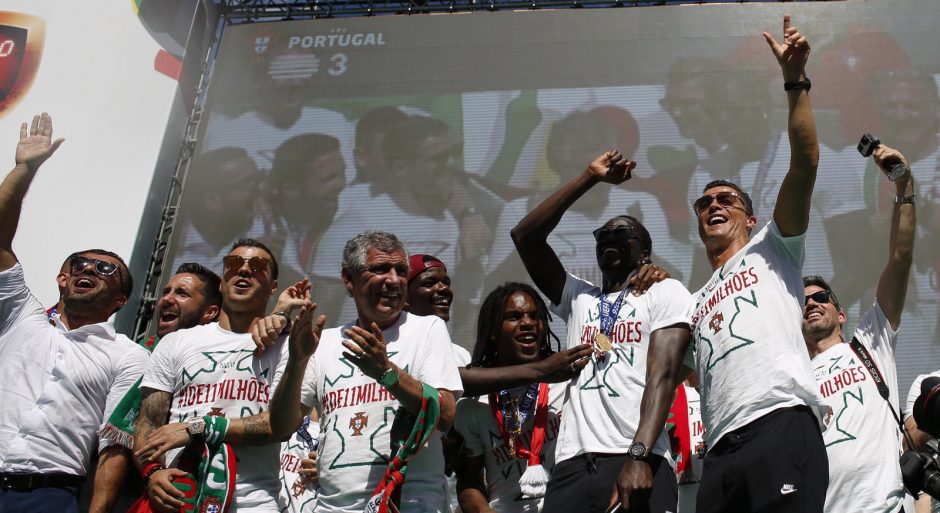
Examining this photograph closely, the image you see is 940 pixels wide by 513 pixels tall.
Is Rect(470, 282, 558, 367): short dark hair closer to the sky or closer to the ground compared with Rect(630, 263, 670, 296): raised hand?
closer to the ground

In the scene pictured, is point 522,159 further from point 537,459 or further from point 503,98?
point 537,459

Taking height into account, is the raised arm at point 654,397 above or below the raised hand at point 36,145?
below

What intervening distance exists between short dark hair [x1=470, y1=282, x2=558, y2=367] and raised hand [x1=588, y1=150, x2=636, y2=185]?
0.62m

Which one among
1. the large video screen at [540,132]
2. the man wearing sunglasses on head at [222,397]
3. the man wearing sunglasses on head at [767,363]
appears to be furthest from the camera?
the large video screen at [540,132]

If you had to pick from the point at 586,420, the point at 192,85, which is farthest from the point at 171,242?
the point at 586,420

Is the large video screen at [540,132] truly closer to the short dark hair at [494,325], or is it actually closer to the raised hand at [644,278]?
the short dark hair at [494,325]

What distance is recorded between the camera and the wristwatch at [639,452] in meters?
2.20

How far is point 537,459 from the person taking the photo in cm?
275

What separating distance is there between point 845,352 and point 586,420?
3.97ft

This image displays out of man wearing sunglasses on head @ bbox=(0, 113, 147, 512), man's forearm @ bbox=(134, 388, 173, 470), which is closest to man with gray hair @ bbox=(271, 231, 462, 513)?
man's forearm @ bbox=(134, 388, 173, 470)

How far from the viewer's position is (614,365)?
8.39 ft

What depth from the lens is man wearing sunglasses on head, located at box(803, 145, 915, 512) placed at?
8.99ft

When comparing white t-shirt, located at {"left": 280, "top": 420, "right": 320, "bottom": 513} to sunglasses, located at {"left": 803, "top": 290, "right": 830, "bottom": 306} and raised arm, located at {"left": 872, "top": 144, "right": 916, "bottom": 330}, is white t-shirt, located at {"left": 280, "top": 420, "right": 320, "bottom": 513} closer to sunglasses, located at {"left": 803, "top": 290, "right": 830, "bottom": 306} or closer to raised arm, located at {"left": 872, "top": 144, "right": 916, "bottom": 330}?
sunglasses, located at {"left": 803, "top": 290, "right": 830, "bottom": 306}

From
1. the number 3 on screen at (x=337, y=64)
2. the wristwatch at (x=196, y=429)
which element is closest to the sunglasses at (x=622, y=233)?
the wristwatch at (x=196, y=429)
